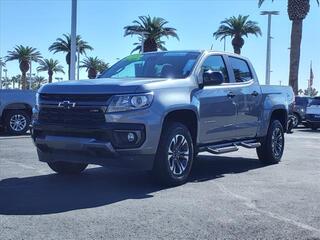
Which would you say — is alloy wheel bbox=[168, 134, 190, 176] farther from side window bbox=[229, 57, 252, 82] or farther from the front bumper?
side window bbox=[229, 57, 252, 82]

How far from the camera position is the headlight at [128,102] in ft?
23.7

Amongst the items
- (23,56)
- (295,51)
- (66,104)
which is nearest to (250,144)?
(66,104)

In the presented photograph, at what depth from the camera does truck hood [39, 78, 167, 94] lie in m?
7.29

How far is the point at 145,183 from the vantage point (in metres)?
8.23

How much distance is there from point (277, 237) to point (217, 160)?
6090mm

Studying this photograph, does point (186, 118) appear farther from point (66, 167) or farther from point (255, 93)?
point (255, 93)

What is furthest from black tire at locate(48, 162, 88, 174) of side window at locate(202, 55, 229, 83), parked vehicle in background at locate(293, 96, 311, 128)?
parked vehicle in background at locate(293, 96, 311, 128)

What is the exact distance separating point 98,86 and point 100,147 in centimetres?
83

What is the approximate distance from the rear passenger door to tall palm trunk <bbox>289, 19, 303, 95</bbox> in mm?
22376

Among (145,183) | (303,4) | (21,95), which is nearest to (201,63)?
(145,183)

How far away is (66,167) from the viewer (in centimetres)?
887

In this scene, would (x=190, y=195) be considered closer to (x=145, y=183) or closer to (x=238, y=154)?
(x=145, y=183)

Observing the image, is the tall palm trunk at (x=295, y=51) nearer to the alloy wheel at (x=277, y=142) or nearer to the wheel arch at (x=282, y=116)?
the wheel arch at (x=282, y=116)

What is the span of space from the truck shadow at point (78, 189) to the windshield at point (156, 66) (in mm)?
1618
